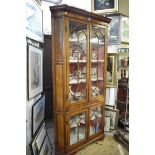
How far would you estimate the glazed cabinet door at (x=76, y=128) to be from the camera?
Answer: 7.80 ft

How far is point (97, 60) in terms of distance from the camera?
274 cm

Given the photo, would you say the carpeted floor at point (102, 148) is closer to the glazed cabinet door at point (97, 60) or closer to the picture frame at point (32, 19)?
Result: the glazed cabinet door at point (97, 60)

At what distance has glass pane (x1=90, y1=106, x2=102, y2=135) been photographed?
2750mm

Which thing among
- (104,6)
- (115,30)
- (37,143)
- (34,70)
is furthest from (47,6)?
(37,143)

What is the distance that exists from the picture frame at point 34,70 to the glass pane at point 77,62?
0.38 meters

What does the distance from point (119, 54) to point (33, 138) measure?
2.19 m

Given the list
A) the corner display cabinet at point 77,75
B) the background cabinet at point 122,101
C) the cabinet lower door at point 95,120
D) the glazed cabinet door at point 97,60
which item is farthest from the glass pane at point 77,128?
the background cabinet at point 122,101

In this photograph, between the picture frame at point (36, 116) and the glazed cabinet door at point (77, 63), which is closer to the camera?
the picture frame at point (36, 116)

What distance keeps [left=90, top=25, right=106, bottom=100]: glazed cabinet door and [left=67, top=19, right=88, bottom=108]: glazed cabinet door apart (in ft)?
0.41

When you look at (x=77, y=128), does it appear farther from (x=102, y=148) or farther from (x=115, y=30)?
(x=115, y=30)

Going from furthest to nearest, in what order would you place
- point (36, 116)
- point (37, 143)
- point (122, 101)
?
point (122, 101) < point (36, 116) < point (37, 143)

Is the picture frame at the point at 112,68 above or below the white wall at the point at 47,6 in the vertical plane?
below

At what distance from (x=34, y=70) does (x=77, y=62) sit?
2.01 ft
